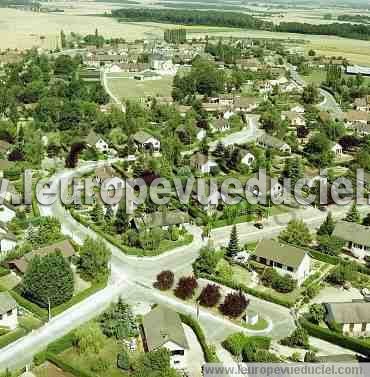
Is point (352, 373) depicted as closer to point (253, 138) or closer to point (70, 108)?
point (253, 138)

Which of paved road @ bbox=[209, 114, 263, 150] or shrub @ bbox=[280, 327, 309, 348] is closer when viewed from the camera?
shrub @ bbox=[280, 327, 309, 348]

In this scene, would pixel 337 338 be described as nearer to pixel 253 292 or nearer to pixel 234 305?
pixel 234 305

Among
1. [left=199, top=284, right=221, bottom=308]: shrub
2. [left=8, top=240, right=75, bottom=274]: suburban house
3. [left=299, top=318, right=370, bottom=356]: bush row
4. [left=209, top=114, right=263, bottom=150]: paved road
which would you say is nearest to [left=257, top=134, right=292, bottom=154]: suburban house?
[left=209, top=114, right=263, bottom=150]: paved road

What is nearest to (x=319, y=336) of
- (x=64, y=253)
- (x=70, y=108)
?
(x=64, y=253)

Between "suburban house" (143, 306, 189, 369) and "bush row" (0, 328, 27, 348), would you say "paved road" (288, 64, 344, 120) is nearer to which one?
"suburban house" (143, 306, 189, 369)

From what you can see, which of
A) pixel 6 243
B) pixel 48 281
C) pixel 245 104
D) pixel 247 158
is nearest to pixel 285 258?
pixel 48 281

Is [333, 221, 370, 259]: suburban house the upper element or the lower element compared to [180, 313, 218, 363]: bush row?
upper
